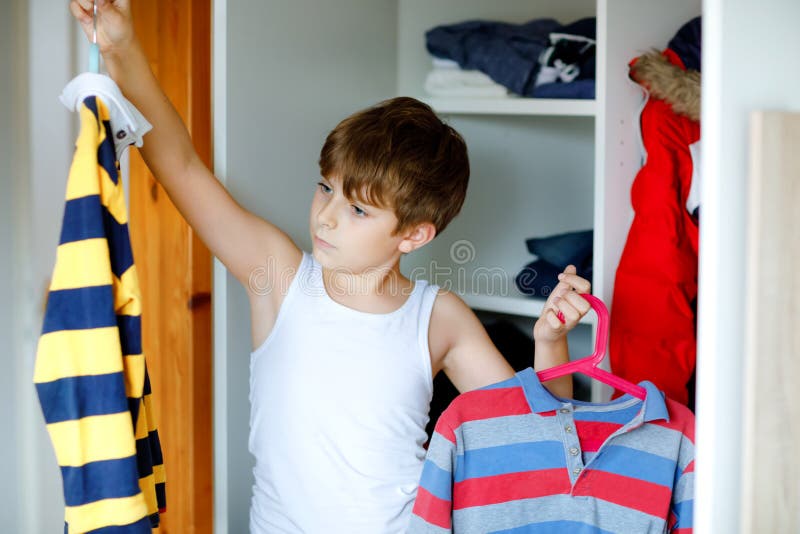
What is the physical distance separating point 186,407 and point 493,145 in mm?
914

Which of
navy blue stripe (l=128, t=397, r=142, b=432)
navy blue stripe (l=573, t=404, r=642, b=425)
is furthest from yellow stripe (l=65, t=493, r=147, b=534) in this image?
navy blue stripe (l=573, t=404, r=642, b=425)

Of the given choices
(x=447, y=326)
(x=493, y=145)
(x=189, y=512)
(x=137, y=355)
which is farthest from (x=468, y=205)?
(x=137, y=355)

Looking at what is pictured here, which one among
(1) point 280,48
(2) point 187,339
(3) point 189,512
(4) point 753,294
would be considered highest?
(1) point 280,48

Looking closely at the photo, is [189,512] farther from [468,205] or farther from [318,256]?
[468,205]

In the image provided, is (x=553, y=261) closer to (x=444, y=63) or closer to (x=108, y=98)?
(x=444, y=63)

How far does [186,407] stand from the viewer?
1.48 metres

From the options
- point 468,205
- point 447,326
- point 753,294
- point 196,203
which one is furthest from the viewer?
point 468,205

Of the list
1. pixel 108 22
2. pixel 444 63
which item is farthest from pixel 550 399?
pixel 444 63

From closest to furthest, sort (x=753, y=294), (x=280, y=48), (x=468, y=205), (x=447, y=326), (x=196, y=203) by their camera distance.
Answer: (x=753, y=294) → (x=196, y=203) → (x=447, y=326) → (x=280, y=48) → (x=468, y=205)

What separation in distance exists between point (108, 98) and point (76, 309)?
239mm

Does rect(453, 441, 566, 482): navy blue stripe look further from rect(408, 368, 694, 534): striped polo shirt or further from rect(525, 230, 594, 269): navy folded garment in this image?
rect(525, 230, 594, 269): navy folded garment

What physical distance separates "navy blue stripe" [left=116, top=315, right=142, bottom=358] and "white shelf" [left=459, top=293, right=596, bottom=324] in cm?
83

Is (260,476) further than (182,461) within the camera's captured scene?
No

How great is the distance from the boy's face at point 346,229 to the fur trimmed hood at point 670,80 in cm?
50
